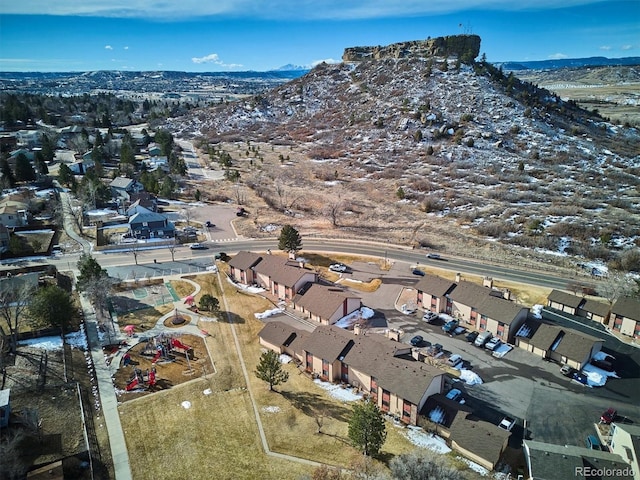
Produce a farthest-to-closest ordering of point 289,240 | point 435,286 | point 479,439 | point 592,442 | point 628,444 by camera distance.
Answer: point 289,240 → point 435,286 → point 592,442 → point 479,439 → point 628,444

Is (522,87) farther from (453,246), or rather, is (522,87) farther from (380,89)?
(453,246)

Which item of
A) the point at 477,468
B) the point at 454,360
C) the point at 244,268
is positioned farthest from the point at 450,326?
the point at 244,268

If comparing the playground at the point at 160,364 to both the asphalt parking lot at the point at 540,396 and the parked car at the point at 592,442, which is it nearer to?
the asphalt parking lot at the point at 540,396

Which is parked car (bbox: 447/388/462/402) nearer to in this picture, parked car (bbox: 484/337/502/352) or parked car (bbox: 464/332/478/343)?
parked car (bbox: 484/337/502/352)

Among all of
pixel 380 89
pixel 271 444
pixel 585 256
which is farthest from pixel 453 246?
pixel 380 89

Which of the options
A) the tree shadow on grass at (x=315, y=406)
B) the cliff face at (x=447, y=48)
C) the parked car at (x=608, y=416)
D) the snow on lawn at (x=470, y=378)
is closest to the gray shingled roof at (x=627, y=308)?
the parked car at (x=608, y=416)

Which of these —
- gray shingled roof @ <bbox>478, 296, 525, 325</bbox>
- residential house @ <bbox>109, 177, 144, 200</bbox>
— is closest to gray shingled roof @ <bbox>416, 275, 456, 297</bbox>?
gray shingled roof @ <bbox>478, 296, 525, 325</bbox>

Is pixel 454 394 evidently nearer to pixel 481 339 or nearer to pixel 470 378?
pixel 470 378
